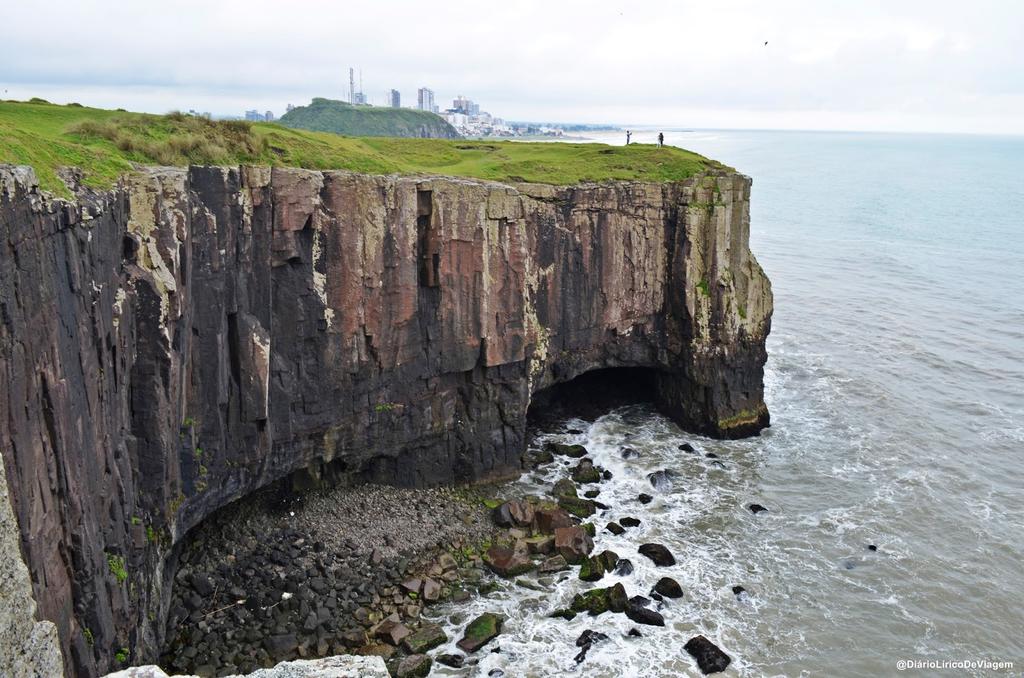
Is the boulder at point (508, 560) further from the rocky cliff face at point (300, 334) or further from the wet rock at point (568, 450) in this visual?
the wet rock at point (568, 450)

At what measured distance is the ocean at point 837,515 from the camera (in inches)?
1063

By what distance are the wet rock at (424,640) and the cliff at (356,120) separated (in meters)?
125

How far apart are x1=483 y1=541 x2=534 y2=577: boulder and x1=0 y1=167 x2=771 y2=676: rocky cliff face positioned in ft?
20.0

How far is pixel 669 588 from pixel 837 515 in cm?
1035

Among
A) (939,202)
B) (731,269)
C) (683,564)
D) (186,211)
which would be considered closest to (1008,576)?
(683,564)

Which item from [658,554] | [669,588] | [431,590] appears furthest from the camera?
[658,554]

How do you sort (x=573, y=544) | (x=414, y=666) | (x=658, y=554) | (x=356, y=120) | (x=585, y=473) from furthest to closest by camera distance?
1. (x=356, y=120)
2. (x=585, y=473)
3. (x=573, y=544)
4. (x=658, y=554)
5. (x=414, y=666)

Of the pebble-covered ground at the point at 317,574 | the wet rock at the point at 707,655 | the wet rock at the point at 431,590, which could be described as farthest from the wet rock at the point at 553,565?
the wet rock at the point at 707,655

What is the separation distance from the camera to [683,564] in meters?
31.4

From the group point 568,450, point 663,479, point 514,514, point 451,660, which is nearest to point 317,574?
point 451,660

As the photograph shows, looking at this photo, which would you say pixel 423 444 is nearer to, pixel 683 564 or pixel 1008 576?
pixel 683 564

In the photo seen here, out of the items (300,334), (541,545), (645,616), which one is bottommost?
(645,616)

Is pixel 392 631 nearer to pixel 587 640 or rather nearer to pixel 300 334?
pixel 587 640

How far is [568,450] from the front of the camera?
40344 mm
